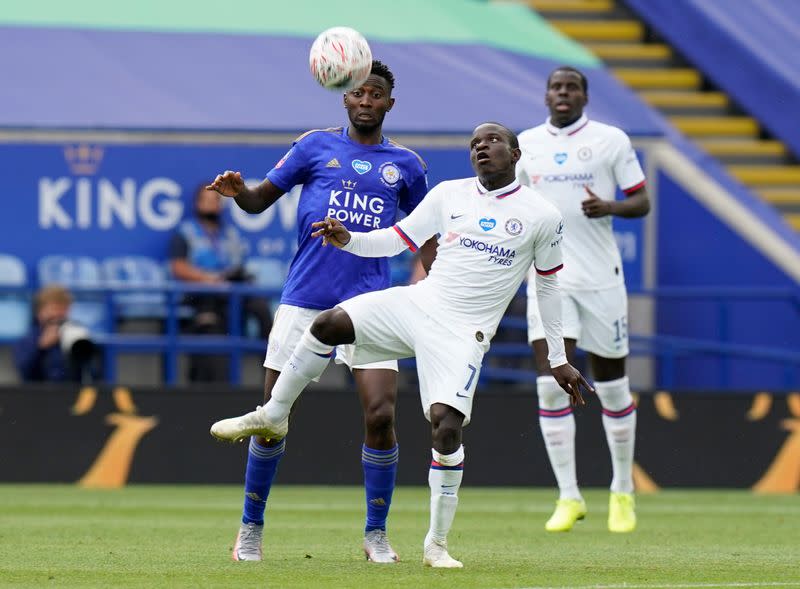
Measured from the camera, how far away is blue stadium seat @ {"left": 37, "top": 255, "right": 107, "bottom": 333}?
53.1 ft

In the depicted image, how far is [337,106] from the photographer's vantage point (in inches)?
706

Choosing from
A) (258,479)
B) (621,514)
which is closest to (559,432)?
(621,514)

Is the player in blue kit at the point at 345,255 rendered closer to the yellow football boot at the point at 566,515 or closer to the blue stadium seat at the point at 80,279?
the yellow football boot at the point at 566,515

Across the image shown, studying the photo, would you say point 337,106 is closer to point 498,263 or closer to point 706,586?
point 498,263

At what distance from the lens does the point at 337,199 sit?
8.36m

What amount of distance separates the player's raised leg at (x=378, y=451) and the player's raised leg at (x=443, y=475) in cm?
37

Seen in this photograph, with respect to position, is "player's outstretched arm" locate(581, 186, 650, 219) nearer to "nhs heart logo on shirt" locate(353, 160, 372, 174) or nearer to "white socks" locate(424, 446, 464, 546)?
"nhs heart logo on shirt" locate(353, 160, 372, 174)

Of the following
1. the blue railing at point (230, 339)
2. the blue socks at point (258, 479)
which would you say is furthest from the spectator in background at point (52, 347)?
the blue socks at point (258, 479)

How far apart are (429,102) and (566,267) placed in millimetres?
7686

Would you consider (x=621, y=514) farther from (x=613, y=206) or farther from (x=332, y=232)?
(x=332, y=232)

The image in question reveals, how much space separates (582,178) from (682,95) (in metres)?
11.7

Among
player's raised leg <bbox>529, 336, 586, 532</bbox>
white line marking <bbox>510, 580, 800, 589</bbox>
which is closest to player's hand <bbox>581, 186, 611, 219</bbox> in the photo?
player's raised leg <bbox>529, 336, 586, 532</bbox>

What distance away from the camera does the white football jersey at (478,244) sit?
8.09m

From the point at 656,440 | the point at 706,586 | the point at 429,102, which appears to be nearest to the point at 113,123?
the point at 429,102
